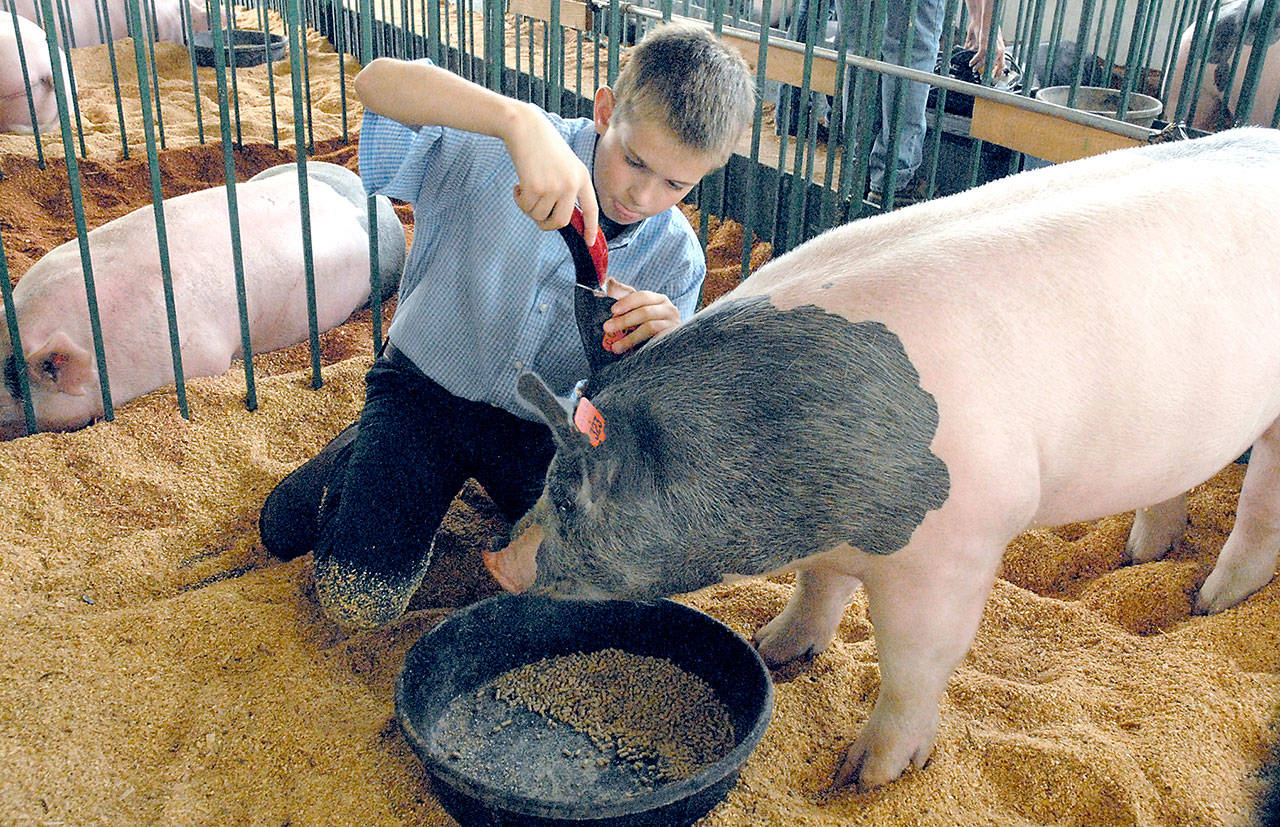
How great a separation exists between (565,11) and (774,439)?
→ 7.76 feet

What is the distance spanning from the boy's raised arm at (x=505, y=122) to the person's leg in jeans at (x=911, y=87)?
2.69 metres

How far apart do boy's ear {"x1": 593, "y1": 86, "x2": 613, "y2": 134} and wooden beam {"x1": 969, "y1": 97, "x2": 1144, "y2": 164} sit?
912 mm

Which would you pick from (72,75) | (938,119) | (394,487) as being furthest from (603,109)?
Answer: (72,75)

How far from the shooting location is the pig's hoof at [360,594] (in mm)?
1870

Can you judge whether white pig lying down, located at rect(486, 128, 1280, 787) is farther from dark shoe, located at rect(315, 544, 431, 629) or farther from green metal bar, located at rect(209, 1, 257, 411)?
green metal bar, located at rect(209, 1, 257, 411)

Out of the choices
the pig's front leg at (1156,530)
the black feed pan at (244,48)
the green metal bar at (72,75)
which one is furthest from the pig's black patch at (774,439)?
the black feed pan at (244,48)

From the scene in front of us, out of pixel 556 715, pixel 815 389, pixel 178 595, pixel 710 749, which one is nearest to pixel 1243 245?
pixel 815 389

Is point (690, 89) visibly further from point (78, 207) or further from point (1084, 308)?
point (78, 207)

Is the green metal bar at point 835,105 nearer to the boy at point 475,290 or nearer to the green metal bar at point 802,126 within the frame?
the green metal bar at point 802,126

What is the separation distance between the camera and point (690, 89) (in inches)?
64.9

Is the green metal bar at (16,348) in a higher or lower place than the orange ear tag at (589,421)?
lower

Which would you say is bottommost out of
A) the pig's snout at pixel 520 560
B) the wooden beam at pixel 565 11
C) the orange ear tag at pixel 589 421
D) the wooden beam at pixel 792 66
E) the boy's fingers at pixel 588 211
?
the pig's snout at pixel 520 560

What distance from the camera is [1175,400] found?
5.14 feet

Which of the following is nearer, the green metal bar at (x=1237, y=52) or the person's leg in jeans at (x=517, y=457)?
the person's leg in jeans at (x=517, y=457)
